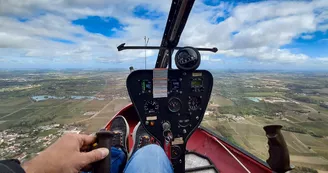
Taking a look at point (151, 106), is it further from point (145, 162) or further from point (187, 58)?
point (145, 162)

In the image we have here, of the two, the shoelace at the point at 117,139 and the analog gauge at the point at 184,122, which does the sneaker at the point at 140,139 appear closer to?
the shoelace at the point at 117,139

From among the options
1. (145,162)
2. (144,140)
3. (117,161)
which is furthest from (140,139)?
(145,162)

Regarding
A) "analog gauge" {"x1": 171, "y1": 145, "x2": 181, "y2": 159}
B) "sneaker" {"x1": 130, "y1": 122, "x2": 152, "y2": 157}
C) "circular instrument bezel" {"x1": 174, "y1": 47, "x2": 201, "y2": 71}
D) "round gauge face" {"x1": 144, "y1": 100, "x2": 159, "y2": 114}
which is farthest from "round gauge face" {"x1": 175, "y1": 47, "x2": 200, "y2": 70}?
"sneaker" {"x1": 130, "y1": 122, "x2": 152, "y2": 157}

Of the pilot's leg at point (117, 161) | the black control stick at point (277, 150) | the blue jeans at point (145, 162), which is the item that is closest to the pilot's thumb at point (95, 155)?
the blue jeans at point (145, 162)

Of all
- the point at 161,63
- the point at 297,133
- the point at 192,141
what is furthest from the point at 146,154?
the point at 297,133

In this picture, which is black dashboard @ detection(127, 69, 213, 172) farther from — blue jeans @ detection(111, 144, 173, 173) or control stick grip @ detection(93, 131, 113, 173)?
control stick grip @ detection(93, 131, 113, 173)
